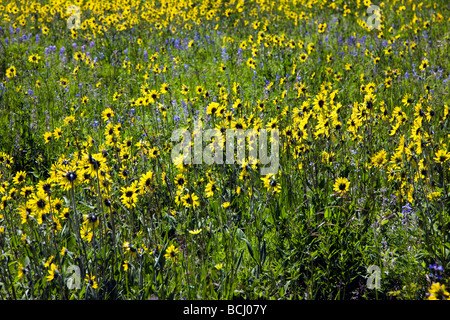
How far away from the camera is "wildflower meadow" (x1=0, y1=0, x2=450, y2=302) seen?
219 cm

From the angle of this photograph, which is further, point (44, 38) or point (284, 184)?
point (44, 38)

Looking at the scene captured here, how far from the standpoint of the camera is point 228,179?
3.36m

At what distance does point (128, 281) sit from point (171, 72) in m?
3.80

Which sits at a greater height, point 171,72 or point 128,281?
point 171,72

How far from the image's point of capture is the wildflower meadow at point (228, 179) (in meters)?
2.19

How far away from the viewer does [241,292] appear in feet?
7.17

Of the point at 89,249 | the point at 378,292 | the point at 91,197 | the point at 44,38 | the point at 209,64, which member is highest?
the point at 44,38

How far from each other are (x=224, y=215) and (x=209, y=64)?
327 centimetres

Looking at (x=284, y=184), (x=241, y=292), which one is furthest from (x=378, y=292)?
(x=284, y=184)

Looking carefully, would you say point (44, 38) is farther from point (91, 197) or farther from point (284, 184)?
point (284, 184)
